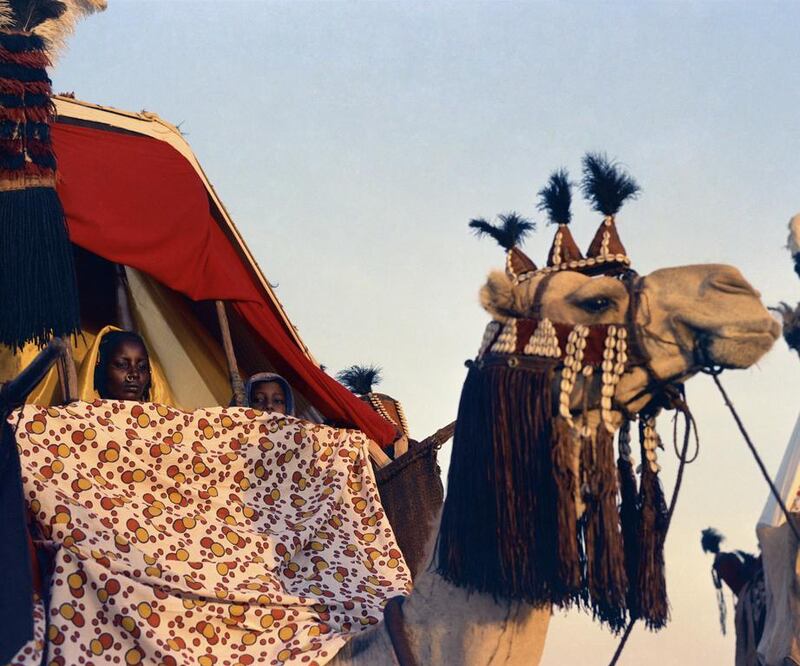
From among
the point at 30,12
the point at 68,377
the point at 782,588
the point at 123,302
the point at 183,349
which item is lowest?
the point at 782,588

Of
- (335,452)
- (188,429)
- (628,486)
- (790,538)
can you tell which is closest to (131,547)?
(188,429)

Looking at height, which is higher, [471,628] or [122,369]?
[122,369]

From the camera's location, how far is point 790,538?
6512 mm

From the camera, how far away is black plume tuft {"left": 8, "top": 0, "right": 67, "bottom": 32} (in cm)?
652

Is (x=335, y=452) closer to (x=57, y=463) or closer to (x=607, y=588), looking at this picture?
(x=57, y=463)

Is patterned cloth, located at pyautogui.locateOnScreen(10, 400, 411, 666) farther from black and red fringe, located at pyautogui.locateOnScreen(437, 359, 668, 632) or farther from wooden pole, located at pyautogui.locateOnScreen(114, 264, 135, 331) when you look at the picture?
wooden pole, located at pyautogui.locateOnScreen(114, 264, 135, 331)

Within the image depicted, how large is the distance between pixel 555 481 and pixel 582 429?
178mm

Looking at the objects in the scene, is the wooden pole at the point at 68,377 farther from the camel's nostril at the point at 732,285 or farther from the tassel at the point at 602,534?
the camel's nostril at the point at 732,285

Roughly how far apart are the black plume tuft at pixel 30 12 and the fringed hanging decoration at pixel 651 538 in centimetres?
396

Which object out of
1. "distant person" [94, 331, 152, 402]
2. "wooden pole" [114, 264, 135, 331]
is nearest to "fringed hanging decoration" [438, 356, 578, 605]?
"distant person" [94, 331, 152, 402]

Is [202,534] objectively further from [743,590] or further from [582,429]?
[743,590]

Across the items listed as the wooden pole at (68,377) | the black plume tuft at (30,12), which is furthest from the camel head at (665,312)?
the black plume tuft at (30,12)

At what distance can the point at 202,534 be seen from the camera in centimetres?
527

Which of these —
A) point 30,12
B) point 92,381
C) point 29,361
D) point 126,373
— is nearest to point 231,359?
point 126,373
